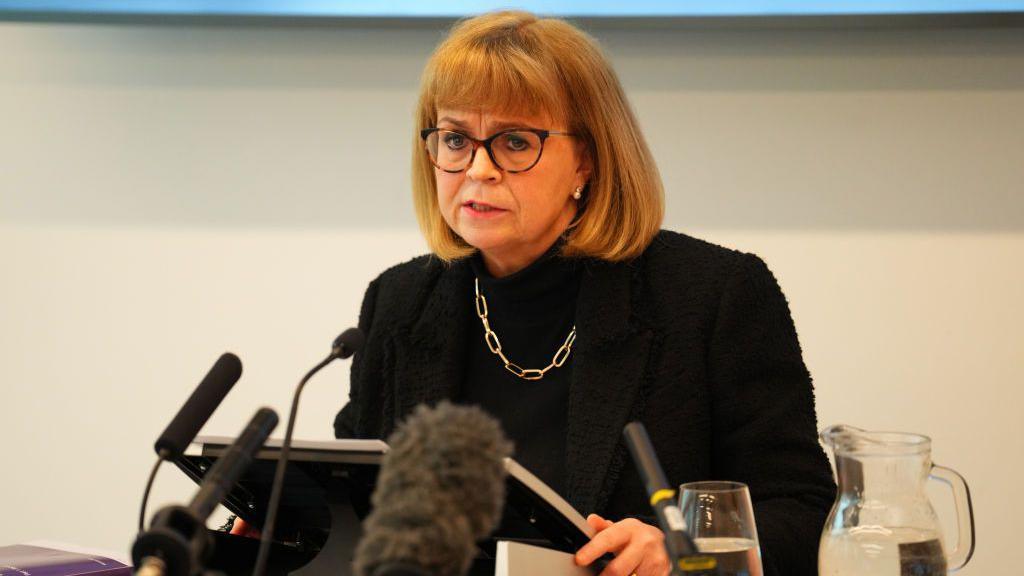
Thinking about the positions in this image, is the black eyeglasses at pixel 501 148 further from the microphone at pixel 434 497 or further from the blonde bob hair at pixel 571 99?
the microphone at pixel 434 497

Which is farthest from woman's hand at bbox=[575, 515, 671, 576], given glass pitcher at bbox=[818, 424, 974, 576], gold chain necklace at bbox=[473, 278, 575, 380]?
gold chain necklace at bbox=[473, 278, 575, 380]

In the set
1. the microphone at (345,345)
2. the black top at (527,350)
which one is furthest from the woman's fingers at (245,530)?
the black top at (527,350)

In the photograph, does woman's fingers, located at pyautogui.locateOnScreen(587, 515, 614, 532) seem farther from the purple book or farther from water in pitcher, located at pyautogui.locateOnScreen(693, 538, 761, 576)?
the purple book

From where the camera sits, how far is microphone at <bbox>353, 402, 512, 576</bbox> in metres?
0.59

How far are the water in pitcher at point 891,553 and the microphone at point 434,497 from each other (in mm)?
528

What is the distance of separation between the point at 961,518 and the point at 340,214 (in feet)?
6.09

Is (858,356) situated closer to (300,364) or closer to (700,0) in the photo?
(700,0)

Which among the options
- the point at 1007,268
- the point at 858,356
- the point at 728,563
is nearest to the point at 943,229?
the point at 1007,268

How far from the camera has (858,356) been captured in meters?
2.54

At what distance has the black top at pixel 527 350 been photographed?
1843mm

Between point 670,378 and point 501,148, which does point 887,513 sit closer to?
point 670,378

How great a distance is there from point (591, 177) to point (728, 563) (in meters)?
0.94

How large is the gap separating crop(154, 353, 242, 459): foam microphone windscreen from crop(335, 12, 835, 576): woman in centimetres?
73

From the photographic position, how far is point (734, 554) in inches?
43.2
